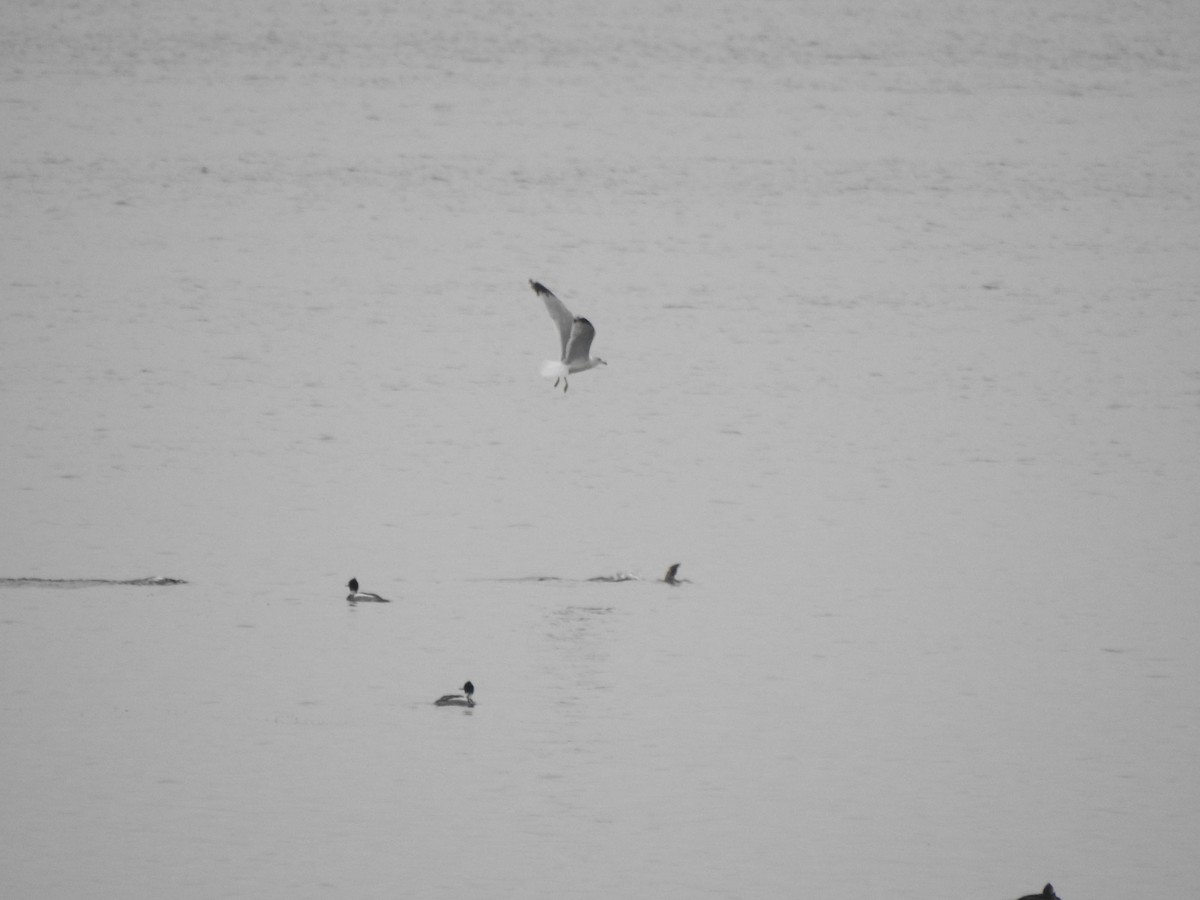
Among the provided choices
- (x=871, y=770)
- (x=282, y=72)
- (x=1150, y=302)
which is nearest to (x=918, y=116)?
(x=1150, y=302)

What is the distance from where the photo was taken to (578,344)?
1367 cm

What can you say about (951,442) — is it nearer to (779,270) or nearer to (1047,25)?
(779,270)

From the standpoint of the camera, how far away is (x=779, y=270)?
1033 inches

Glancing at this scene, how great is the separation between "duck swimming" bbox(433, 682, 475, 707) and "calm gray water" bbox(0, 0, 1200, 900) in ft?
0.53

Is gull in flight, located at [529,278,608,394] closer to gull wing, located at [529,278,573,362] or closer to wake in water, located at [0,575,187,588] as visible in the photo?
gull wing, located at [529,278,573,362]

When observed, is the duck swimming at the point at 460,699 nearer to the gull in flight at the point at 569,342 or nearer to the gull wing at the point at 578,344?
the gull in flight at the point at 569,342

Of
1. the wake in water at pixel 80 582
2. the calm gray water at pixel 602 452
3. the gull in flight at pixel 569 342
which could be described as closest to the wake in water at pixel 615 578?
A: the calm gray water at pixel 602 452

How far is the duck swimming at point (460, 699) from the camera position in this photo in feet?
33.5

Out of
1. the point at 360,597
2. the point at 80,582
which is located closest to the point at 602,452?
the point at 360,597

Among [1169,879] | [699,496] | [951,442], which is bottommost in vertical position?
[1169,879]

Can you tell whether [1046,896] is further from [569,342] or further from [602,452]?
[602,452]

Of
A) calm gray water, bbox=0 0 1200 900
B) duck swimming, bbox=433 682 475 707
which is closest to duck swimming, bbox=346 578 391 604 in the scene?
calm gray water, bbox=0 0 1200 900

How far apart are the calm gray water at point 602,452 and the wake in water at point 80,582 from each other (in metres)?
0.11

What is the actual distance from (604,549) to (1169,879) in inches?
251
